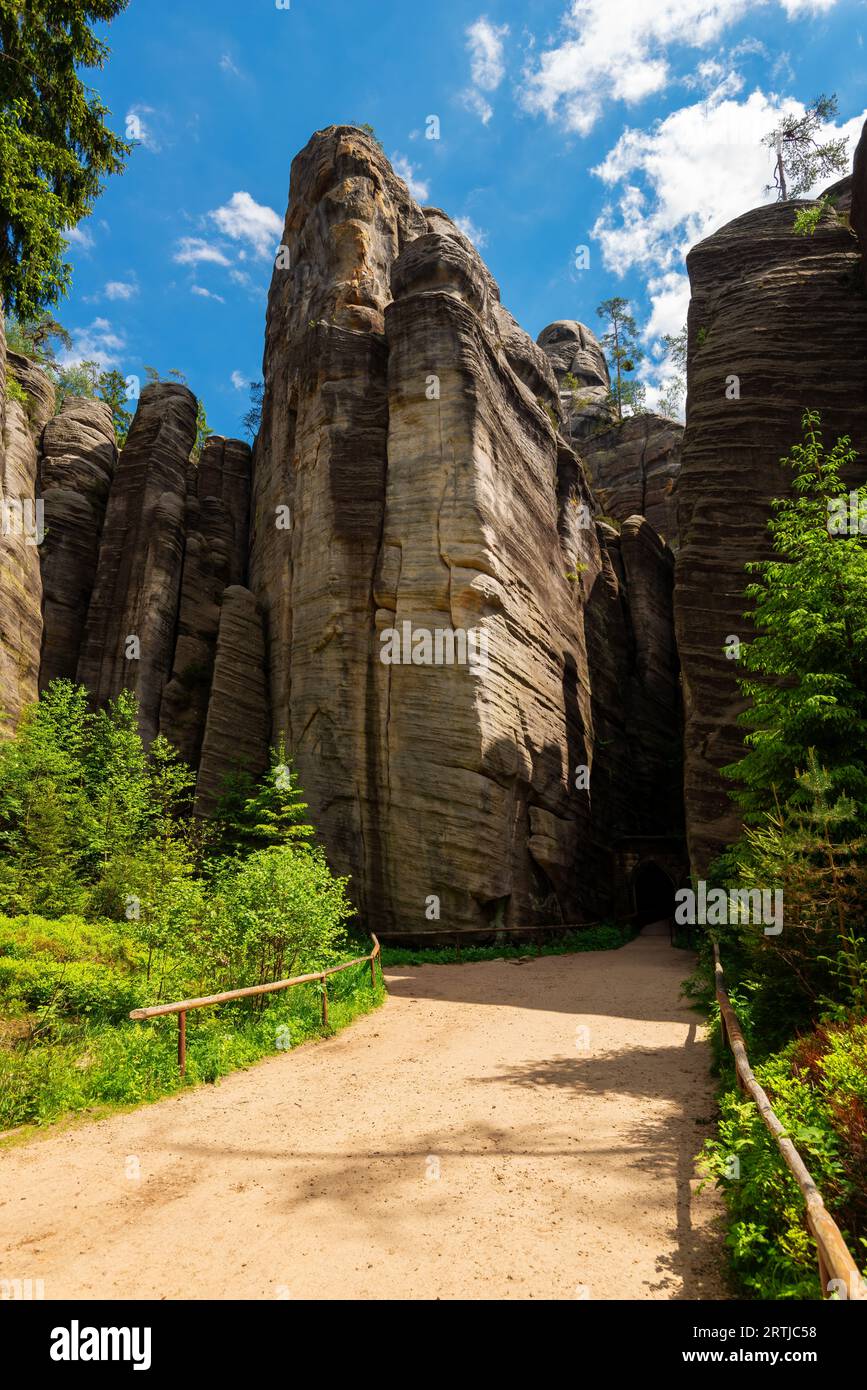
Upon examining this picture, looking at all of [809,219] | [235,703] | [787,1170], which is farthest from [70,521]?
[787,1170]

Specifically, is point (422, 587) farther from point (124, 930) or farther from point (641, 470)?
point (641, 470)

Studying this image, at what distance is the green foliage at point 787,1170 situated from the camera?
393 centimetres

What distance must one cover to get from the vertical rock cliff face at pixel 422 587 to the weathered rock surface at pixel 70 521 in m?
Answer: 6.85

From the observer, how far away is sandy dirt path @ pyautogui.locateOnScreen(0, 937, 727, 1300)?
425cm

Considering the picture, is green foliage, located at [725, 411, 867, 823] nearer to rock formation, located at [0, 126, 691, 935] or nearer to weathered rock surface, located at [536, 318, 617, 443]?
rock formation, located at [0, 126, 691, 935]

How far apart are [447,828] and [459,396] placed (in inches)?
558

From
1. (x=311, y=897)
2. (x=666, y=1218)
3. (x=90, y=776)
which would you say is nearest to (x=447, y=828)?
(x=311, y=897)

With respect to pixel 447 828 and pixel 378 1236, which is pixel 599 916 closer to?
pixel 447 828

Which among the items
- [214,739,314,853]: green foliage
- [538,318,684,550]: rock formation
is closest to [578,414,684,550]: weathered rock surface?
[538,318,684,550]: rock formation

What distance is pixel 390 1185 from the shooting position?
5.53 meters

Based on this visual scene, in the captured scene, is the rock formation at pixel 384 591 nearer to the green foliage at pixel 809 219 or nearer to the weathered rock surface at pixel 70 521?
the weathered rock surface at pixel 70 521

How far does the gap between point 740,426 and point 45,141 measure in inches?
779

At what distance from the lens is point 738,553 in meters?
21.4

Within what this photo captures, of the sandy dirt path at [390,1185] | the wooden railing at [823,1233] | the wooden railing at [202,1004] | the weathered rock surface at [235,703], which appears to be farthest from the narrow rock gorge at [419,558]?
the wooden railing at [823,1233]
